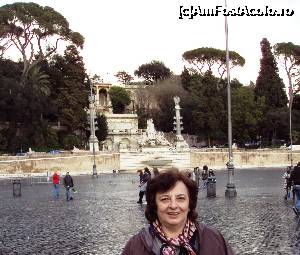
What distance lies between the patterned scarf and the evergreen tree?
65431mm

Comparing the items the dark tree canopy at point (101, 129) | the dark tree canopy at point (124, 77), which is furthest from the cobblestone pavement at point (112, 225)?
the dark tree canopy at point (124, 77)

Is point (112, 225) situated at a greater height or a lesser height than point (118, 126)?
lesser

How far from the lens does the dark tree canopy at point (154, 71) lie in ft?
303

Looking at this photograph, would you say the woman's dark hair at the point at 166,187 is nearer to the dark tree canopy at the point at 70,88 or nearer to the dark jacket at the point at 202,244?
the dark jacket at the point at 202,244

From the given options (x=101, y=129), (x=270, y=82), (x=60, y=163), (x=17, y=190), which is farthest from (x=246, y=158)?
(x=17, y=190)

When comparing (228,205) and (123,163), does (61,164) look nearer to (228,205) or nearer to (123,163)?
(123,163)

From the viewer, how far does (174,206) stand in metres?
3.04

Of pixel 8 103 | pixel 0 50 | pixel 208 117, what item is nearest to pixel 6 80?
pixel 8 103

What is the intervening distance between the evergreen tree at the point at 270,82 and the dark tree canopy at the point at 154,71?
84.1 feet

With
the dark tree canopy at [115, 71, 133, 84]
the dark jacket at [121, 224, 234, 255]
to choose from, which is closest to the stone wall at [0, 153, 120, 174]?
the dark jacket at [121, 224, 234, 255]

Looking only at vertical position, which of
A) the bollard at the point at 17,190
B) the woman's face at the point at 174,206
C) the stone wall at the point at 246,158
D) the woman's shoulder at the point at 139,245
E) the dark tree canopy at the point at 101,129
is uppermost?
the dark tree canopy at the point at 101,129

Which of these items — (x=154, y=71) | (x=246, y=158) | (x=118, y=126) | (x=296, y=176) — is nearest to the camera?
(x=296, y=176)

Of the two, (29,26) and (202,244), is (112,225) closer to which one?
(202,244)

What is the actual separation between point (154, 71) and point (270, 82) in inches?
1129
